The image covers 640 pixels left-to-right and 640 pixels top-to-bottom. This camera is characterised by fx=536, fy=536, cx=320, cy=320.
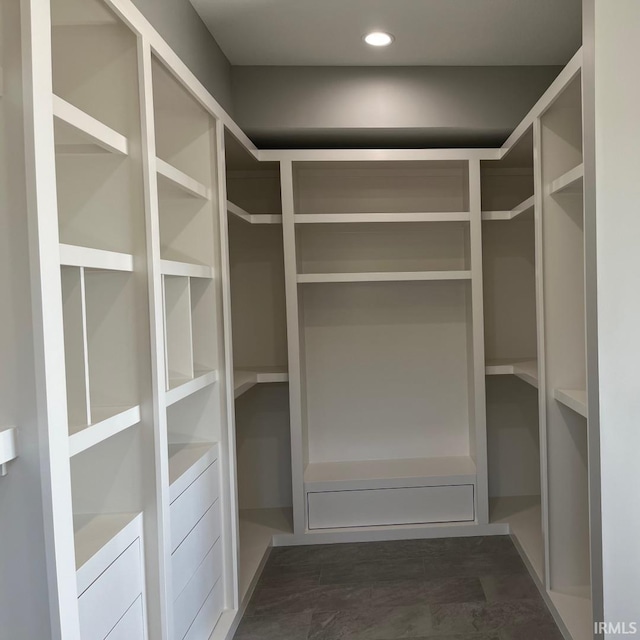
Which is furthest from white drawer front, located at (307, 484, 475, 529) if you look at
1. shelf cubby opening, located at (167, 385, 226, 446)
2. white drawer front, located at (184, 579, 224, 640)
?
shelf cubby opening, located at (167, 385, 226, 446)

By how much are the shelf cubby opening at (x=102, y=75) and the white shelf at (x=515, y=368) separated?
7.03 feet

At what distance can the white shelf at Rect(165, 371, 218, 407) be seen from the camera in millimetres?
1690

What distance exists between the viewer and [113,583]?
1346mm

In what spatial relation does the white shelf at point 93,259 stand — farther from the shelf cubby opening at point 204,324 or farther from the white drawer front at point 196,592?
the white drawer front at point 196,592

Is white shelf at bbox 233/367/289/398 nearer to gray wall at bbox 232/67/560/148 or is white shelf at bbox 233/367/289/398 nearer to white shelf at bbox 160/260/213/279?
white shelf at bbox 160/260/213/279

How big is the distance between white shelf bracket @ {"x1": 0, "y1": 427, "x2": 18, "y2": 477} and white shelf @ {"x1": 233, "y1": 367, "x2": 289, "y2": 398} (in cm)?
156

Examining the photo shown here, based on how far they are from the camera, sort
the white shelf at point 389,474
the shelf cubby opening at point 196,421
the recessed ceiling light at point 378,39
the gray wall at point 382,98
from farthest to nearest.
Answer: the white shelf at point 389,474
the gray wall at point 382,98
the recessed ceiling light at point 378,39
the shelf cubby opening at point 196,421

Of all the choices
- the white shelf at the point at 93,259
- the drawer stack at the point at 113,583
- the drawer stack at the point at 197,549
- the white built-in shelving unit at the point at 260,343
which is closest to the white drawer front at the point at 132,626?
the drawer stack at the point at 113,583

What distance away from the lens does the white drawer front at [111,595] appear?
48.4 inches

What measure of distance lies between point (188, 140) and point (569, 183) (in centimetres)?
149

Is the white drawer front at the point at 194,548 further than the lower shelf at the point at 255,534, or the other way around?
A: the lower shelf at the point at 255,534

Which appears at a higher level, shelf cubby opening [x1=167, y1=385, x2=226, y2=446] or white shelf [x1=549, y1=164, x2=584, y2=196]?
white shelf [x1=549, y1=164, x2=584, y2=196]

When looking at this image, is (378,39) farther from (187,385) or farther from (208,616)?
(208,616)
